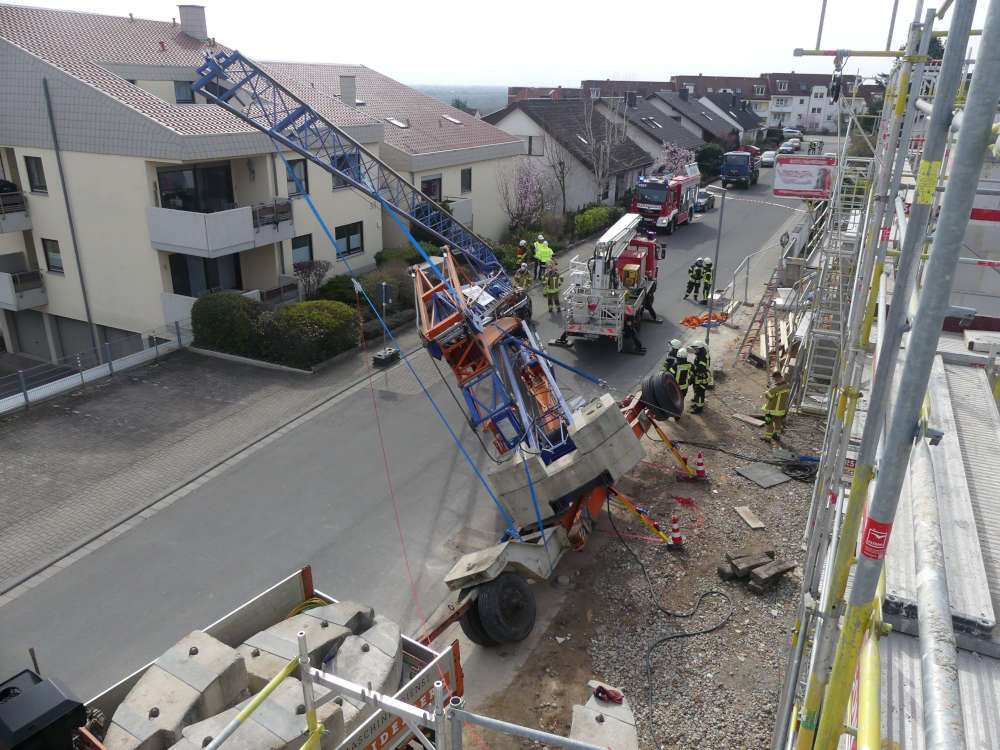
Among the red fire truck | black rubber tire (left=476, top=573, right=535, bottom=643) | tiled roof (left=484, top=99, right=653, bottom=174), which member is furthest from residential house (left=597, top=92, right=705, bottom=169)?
black rubber tire (left=476, top=573, right=535, bottom=643)

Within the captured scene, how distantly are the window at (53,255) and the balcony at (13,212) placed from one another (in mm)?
772

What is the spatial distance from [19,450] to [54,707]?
10112 mm

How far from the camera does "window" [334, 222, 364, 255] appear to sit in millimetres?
24547

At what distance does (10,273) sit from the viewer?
21.3 meters

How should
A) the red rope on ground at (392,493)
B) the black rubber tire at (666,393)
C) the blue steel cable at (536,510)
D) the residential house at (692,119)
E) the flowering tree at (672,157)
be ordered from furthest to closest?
1. the residential house at (692,119)
2. the flowering tree at (672,157)
3. the black rubber tire at (666,393)
4. the blue steel cable at (536,510)
5. the red rope on ground at (392,493)

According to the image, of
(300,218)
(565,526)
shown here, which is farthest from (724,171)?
(565,526)

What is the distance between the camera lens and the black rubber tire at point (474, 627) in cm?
877

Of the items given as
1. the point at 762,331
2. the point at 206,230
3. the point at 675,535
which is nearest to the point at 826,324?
the point at 762,331

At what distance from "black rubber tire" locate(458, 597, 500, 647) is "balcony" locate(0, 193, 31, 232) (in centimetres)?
1947

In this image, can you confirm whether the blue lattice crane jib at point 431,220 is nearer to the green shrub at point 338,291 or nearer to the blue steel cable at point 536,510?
the blue steel cable at point 536,510

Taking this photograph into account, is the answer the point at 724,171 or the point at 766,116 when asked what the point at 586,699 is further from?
the point at 766,116

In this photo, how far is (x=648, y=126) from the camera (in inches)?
1876

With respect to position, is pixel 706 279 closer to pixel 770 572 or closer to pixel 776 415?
pixel 776 415

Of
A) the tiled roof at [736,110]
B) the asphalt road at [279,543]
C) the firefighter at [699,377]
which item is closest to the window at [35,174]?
the asphalt road at [279,543]
